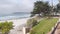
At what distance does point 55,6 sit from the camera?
38.9 metres

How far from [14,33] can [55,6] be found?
1950cm

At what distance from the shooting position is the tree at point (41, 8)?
120 ft

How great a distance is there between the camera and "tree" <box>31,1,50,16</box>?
36.5 metres

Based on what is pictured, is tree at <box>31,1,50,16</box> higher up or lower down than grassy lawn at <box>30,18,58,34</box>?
lower down

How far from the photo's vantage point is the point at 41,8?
36.6 m

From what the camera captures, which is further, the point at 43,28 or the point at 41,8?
the point at 41,8

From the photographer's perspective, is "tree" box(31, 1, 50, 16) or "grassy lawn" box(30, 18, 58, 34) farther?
"tree" box(31, 1, 50, 16)

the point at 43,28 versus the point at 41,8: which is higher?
the point at 43,28

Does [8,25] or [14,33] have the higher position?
[8,25]

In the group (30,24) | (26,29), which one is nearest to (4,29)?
(26,29)

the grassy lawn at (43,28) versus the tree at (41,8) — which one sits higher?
the grassy lawn at (43,28)

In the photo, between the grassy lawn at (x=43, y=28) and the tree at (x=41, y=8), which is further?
the tree at (x=41, y=8)

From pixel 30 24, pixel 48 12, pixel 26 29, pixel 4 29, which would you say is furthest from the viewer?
pixel 48 12

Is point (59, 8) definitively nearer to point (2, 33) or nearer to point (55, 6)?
point (55, 6)
